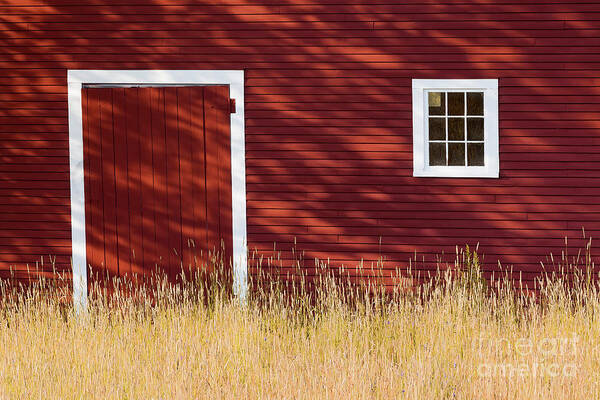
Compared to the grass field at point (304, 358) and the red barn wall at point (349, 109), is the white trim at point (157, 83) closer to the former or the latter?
the red barn wall at point (349, 109)

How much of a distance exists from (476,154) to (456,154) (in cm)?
23

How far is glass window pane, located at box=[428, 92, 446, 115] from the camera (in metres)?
9.67

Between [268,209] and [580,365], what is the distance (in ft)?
13.5

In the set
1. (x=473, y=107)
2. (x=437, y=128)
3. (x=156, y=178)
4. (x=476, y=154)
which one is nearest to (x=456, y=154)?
(x=476, y=154)

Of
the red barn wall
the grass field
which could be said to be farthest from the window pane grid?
the grass field

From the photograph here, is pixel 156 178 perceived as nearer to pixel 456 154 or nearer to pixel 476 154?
pixel 456 154

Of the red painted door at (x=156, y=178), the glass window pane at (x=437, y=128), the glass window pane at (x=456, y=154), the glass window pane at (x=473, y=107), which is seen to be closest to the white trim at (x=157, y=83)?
the red painted door at (x=156, y=178)

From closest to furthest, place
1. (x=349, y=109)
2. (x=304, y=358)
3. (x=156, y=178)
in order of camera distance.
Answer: (x=304, y=358)
(x=349, y=109)
(x=156, y=178)

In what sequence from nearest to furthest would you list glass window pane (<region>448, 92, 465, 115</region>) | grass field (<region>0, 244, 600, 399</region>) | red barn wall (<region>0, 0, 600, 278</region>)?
grass field (<region>0, 244, 600, 399</region>) < red barn wall (<region>0, 0, 600, 278</region>) < glass window pane (<region>448, 92, 465, 115</region>)

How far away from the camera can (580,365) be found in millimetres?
6781

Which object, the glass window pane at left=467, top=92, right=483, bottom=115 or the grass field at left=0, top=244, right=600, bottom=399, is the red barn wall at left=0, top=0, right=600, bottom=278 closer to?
the glass window pane at left=467, top=92, right=483, bottom=115

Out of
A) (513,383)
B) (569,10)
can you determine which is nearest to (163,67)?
(569,10)

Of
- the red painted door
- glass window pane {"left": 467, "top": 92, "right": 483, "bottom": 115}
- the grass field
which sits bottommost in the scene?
the grass field

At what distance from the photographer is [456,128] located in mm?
9711
